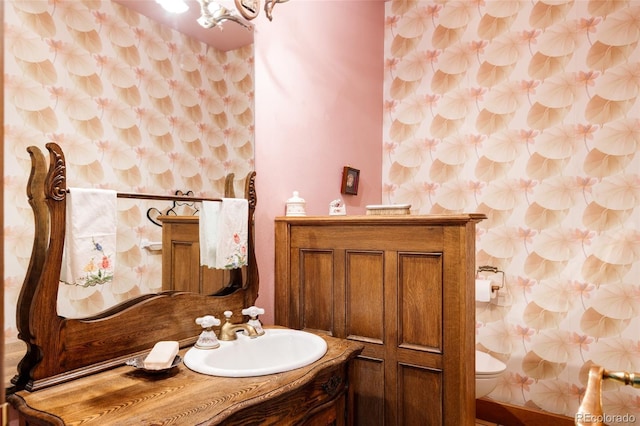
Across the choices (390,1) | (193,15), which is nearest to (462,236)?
(193,15)

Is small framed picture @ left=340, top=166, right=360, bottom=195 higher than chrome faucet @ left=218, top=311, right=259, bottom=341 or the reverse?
higher

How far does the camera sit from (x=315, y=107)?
2.47 metres

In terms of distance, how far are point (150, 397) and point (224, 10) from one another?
4.70 feet

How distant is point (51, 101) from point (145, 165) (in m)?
0.33

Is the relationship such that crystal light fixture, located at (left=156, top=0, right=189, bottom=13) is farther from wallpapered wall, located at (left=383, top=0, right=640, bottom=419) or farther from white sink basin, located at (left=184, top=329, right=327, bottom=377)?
wallpapered wall, located at (left=383, top=0, right=640, bottom=419)

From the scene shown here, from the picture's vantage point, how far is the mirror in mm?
1146

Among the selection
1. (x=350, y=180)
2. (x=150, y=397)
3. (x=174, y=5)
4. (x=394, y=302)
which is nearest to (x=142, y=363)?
(x=150, y=397)

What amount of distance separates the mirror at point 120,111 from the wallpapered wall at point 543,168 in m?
1.74

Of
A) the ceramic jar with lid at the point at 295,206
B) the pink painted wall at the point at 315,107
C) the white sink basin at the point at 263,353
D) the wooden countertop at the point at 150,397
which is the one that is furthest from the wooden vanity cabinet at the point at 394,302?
the wooden countertop at the point at 150,397

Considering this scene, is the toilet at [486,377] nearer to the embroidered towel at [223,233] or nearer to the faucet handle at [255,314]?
the faucet handle at [255,314]

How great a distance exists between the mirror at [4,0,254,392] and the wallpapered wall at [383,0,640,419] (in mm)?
1742

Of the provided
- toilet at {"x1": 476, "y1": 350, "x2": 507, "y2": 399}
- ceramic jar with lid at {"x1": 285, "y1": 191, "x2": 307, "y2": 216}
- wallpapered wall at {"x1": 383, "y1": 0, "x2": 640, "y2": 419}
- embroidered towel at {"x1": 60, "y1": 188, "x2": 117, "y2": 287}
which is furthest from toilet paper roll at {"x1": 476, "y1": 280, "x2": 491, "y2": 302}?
embroidered towel at {"x1": 60, "y1": 188, "x2": 117, "y2": 287}

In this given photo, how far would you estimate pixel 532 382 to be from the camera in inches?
105

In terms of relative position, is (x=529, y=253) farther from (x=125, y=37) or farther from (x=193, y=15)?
(x=125, y=37)
